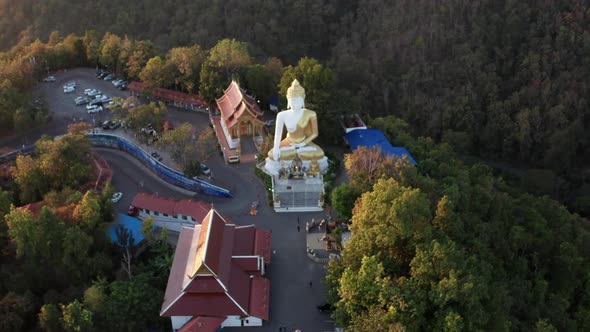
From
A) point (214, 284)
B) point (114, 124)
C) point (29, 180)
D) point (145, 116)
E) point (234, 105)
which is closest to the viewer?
point (214, 284)

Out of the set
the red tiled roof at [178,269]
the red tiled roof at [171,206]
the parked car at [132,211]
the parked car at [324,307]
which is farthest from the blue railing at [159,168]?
the parked car at [324,307]

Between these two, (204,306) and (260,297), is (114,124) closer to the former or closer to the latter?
(204,306)

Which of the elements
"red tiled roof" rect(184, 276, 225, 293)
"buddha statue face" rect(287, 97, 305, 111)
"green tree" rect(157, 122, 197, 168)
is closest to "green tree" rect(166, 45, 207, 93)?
"green tree" rect(157, 122, 197, 168)

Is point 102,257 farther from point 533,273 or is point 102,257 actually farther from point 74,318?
point 533,273

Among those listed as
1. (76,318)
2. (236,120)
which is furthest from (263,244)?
(236,120)

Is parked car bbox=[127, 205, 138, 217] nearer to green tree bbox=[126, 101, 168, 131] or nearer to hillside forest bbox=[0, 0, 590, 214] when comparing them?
green tree bbox=[126, 101, 168, 131]

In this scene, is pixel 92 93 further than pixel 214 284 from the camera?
Yes
